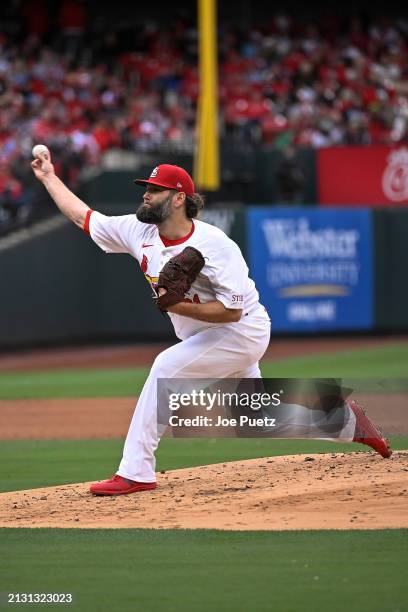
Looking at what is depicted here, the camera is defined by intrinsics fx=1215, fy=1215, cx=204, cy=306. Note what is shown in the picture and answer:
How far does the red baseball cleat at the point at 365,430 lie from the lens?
748 centimetres

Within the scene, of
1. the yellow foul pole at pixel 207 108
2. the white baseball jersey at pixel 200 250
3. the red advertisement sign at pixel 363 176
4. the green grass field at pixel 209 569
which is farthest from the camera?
the red advertisement sign at pixel 363 176

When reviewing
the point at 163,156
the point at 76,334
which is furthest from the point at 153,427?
the point at 163,156

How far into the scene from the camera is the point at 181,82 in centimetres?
2589

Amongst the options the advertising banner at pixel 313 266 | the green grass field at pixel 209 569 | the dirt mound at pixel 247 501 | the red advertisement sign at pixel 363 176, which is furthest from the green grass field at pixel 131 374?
the green grass field at pixel 209 569

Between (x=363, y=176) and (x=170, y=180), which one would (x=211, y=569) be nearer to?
A: (x=170, y=180)

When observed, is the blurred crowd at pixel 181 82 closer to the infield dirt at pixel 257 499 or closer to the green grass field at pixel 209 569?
the infield dirt at pixel 257 499

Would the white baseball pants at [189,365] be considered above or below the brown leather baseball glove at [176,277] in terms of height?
below

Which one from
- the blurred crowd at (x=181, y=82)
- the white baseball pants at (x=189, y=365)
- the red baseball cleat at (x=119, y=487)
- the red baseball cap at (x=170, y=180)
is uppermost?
the blurred crowd at (x=181, y=82)

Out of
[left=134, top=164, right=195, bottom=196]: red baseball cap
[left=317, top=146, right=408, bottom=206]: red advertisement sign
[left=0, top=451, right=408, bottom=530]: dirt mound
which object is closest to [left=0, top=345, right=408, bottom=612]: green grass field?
[left=0, top=451, right=408, bottom=530]: dirt mound

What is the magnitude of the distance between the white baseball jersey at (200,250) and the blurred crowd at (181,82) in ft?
43.0

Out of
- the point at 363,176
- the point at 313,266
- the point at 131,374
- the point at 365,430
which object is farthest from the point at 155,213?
the point at 363,176

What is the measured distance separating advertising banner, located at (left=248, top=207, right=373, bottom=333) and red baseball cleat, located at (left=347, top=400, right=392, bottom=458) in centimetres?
1225

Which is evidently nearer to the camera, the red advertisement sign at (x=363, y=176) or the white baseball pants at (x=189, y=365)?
the white baseball pants at (x=189, y=365)

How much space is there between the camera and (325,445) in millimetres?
9875
